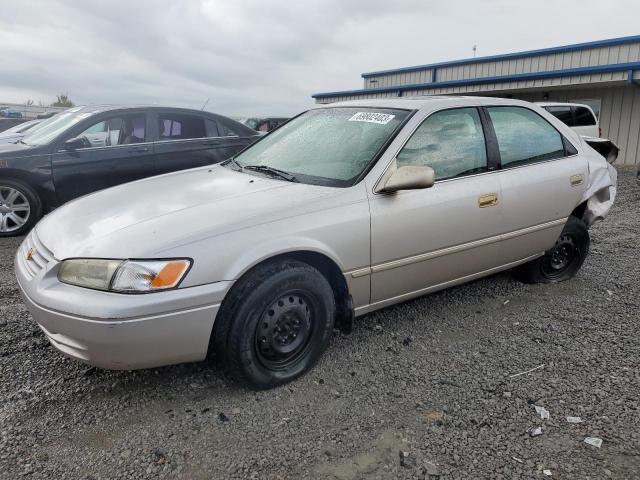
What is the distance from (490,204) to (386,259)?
972mm

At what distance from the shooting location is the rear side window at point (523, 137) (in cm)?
370

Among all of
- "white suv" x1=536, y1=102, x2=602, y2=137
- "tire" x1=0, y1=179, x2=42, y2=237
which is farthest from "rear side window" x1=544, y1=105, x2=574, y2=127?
"tire" x1=0, y1=179, x2=42, y2=237

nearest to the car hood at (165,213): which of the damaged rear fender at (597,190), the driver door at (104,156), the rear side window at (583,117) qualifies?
the damaged rear fender at (597,190)

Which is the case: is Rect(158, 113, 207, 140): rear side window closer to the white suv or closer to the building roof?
the white suv

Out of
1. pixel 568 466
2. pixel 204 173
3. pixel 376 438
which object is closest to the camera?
pixel 568 466

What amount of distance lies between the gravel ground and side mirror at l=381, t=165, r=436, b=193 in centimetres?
107

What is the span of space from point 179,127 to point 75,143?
4.39ft

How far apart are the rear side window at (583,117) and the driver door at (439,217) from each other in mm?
10053

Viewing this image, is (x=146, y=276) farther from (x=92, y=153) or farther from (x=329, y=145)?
(x=92, y=153)

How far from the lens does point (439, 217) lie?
319 centimetres

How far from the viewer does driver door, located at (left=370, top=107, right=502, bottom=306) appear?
3.01 m

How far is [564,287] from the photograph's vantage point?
4352 mm

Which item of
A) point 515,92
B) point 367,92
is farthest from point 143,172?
point 367,92

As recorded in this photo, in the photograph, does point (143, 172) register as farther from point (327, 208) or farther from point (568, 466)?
point (568, 466)
